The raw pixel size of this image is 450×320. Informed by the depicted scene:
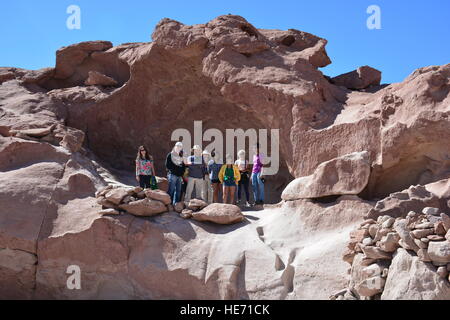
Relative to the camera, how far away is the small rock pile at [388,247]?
13.8 ft

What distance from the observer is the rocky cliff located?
536 cm

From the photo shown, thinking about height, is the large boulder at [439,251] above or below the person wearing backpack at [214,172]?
below

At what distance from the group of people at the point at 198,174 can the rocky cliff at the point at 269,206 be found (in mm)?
540

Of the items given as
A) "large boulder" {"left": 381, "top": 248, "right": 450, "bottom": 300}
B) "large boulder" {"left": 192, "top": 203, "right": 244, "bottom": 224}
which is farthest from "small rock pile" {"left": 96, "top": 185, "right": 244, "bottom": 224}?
"large boulder" {"left": 381, "top": 248, "right": 450, "bottom": 300}

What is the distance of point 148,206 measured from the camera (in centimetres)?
633

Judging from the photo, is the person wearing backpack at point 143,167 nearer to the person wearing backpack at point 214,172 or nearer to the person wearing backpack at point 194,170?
the person wearing backpack at point 194,170

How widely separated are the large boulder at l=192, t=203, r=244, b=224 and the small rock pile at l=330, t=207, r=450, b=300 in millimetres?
1724

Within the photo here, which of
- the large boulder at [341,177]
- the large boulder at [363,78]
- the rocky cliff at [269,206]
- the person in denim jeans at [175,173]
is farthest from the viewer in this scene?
the large boulder at [363,78]

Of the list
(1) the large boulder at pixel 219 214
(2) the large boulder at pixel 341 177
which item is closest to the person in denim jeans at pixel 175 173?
(1) the large boulder at pixel 219 214

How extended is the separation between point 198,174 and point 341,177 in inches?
88.6

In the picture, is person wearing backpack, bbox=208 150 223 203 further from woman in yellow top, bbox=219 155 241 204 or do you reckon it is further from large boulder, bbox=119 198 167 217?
large boulder, bbox=119 198 167 217
